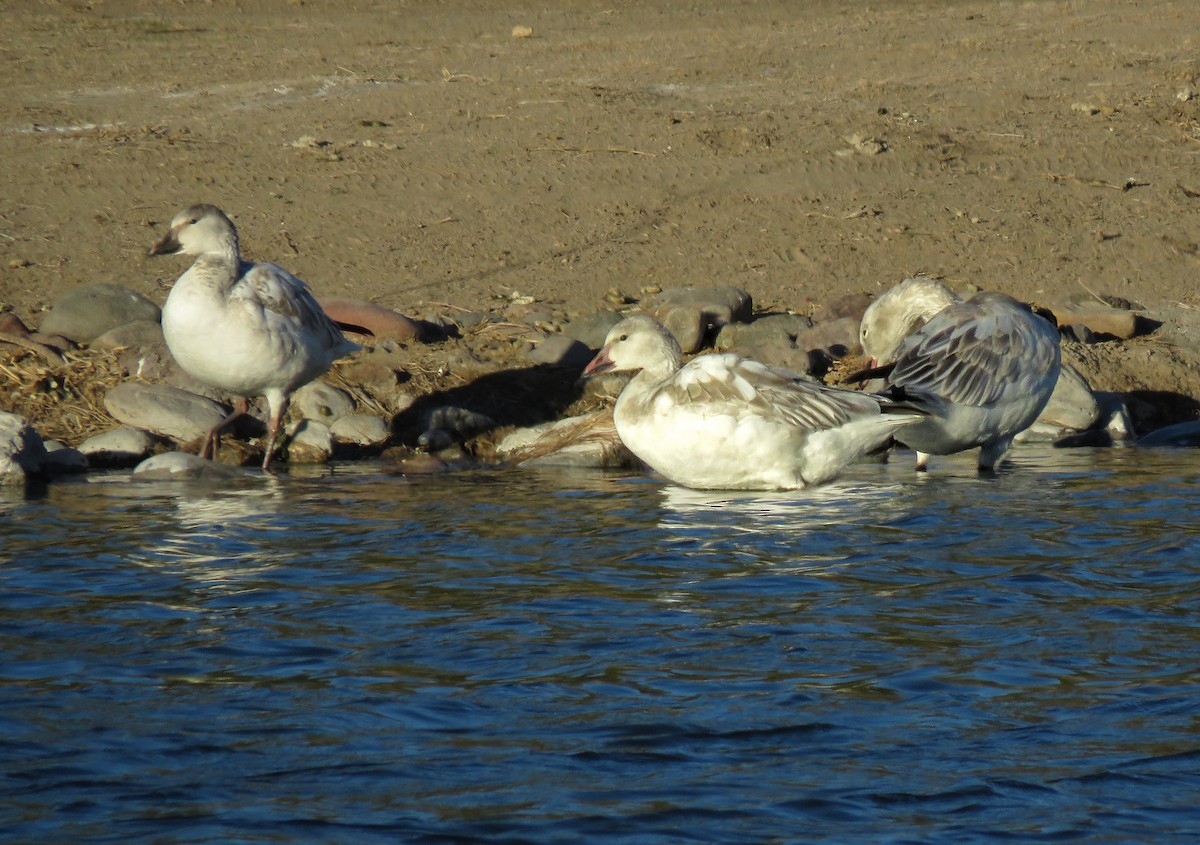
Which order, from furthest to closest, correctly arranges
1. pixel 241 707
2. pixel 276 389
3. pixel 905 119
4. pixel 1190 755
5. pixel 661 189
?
pixel 905 119
pixel 661 189
pixel 276 389
pixel 241 707
pixel 1190 755

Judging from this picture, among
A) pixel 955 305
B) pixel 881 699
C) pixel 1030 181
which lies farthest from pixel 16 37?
pixel 881 699

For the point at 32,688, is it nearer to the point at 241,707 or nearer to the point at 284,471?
the point at 241,707

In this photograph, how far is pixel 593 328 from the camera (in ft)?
39.3

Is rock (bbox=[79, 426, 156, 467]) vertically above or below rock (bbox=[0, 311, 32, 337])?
below

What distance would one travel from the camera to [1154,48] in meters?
19.4

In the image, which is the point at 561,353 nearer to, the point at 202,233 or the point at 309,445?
the point at 309,445

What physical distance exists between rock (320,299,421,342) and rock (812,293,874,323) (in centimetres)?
310

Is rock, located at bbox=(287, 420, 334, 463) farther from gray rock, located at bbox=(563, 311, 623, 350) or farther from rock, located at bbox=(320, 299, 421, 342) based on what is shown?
gray rock, located at bbox=(563, 311, 623, 350)

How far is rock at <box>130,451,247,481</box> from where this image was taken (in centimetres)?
959

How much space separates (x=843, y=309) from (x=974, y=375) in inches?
126

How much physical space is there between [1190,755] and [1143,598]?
6.38ft

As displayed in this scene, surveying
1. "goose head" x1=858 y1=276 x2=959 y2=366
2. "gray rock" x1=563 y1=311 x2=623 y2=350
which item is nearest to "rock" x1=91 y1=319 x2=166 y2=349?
"gray rock" x1=563 y1=311 x2=623 y2=350

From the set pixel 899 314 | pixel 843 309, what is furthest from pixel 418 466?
pixel 843 309

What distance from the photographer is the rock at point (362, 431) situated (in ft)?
35.2
